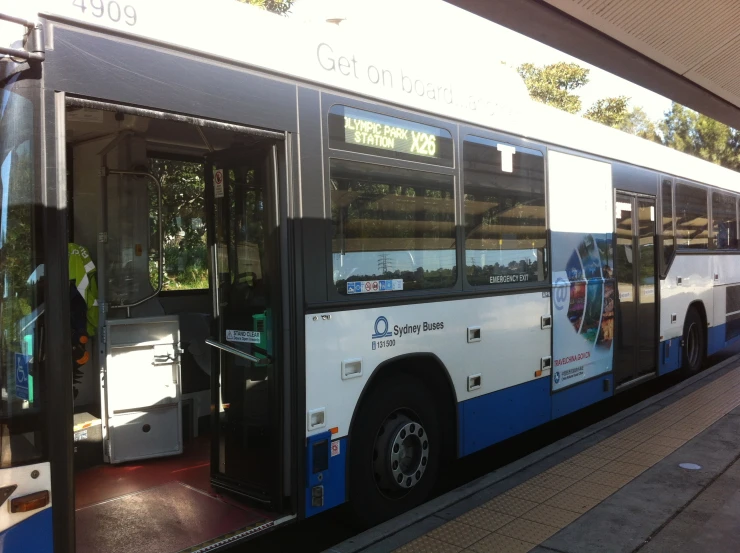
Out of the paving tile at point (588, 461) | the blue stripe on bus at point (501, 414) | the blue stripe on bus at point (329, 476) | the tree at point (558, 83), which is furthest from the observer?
the tree at point (558, 83)

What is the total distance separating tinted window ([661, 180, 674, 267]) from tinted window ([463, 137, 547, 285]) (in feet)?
10.5

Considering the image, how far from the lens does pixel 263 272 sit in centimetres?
410

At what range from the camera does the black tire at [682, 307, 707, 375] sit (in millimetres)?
9383

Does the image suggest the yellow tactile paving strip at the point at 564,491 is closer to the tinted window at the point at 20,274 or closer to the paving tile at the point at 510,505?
the paving tile at the point at 510,505

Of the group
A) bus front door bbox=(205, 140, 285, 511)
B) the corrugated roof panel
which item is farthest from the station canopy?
bus front door bbox=(205, 140, 285, 511)

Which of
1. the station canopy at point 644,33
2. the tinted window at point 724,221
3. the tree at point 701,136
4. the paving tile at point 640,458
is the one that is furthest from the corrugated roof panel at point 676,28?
the tree at point 701,136

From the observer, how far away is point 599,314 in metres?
7.00

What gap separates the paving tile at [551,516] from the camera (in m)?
4.31

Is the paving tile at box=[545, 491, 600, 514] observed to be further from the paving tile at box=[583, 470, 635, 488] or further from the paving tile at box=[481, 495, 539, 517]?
the paving tile at box=[583, 470, 635, 488]

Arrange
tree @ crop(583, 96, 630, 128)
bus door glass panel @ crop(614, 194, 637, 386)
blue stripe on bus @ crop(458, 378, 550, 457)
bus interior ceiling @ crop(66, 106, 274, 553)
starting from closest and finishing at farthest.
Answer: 1. bus interior ceiling @ crop(66, 106, 274, 553)
2. blue stripe on bus @ crop(458, 378, 550, 457)
3. bus door glass panel @ crop(614, 194, 637, 386)
4. tree @ crop(583, 96, 630, 128)

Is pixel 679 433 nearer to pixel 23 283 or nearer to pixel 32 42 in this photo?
pixel 23 283

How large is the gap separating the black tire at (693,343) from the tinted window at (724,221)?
137 cm

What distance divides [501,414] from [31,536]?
3.73m

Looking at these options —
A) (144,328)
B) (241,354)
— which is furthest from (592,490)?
(144,328)
